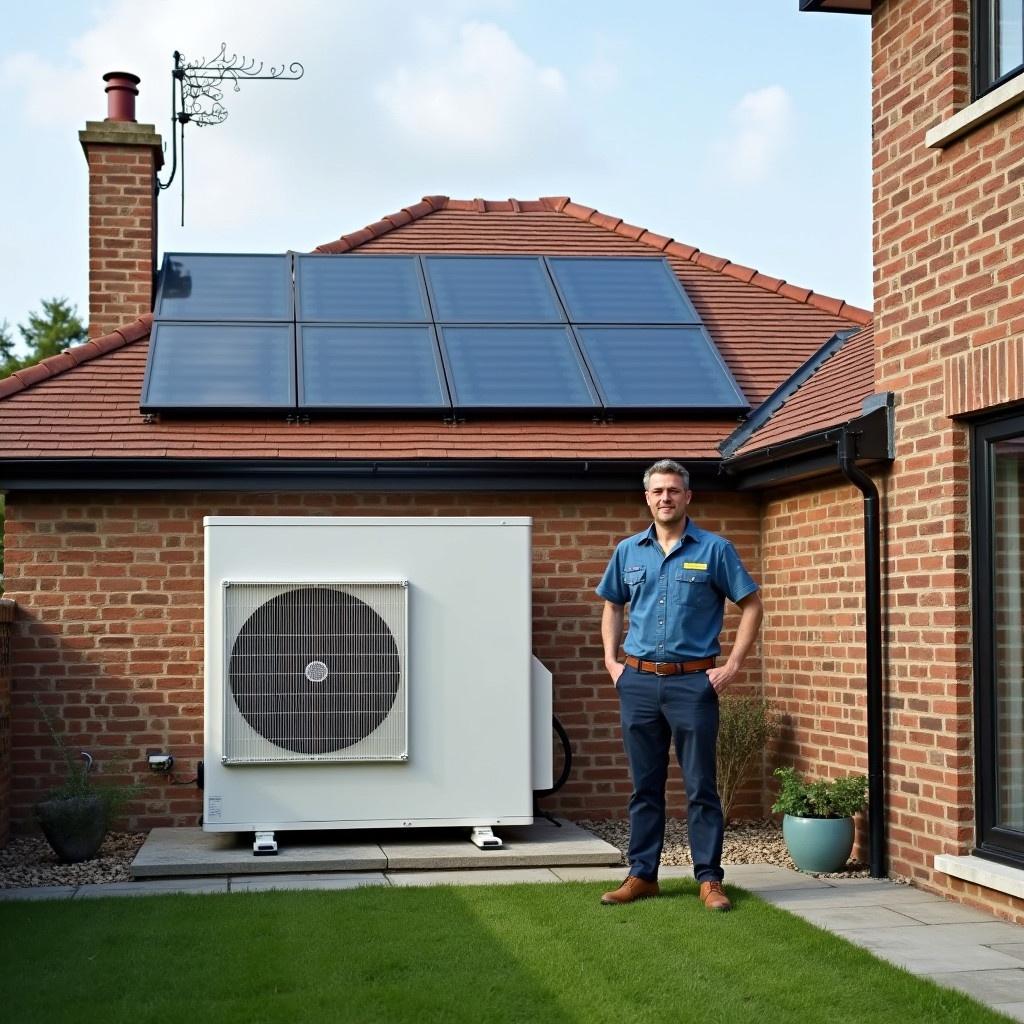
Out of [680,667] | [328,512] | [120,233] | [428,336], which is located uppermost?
[120,233]

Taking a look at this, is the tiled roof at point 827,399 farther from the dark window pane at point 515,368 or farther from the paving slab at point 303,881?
the paving slab at point 303,881

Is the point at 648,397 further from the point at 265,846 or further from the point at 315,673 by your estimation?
the point at 265,846

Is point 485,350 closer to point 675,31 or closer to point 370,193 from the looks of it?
point 675,31

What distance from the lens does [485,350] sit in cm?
965

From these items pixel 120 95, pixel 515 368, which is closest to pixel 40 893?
pixel 515 368

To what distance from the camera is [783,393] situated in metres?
9.49

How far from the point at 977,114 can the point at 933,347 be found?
1082 mm

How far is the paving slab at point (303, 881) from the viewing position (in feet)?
22.4

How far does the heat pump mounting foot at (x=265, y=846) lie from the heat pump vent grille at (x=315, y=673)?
405 mm

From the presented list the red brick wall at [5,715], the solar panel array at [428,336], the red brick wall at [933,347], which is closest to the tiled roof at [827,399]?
the solar panel array at [428,336]

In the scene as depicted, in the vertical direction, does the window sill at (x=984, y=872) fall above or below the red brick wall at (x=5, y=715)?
below

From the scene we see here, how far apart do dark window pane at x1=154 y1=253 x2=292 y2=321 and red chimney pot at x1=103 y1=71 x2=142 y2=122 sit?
1124 mm

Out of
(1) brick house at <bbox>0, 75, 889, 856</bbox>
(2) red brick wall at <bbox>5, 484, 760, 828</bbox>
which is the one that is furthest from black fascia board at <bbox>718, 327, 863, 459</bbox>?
(2) red brick wall at <bbox>5, 484, 760, 828</bbox>

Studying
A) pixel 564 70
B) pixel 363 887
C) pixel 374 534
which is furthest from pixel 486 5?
pixel 363 887
